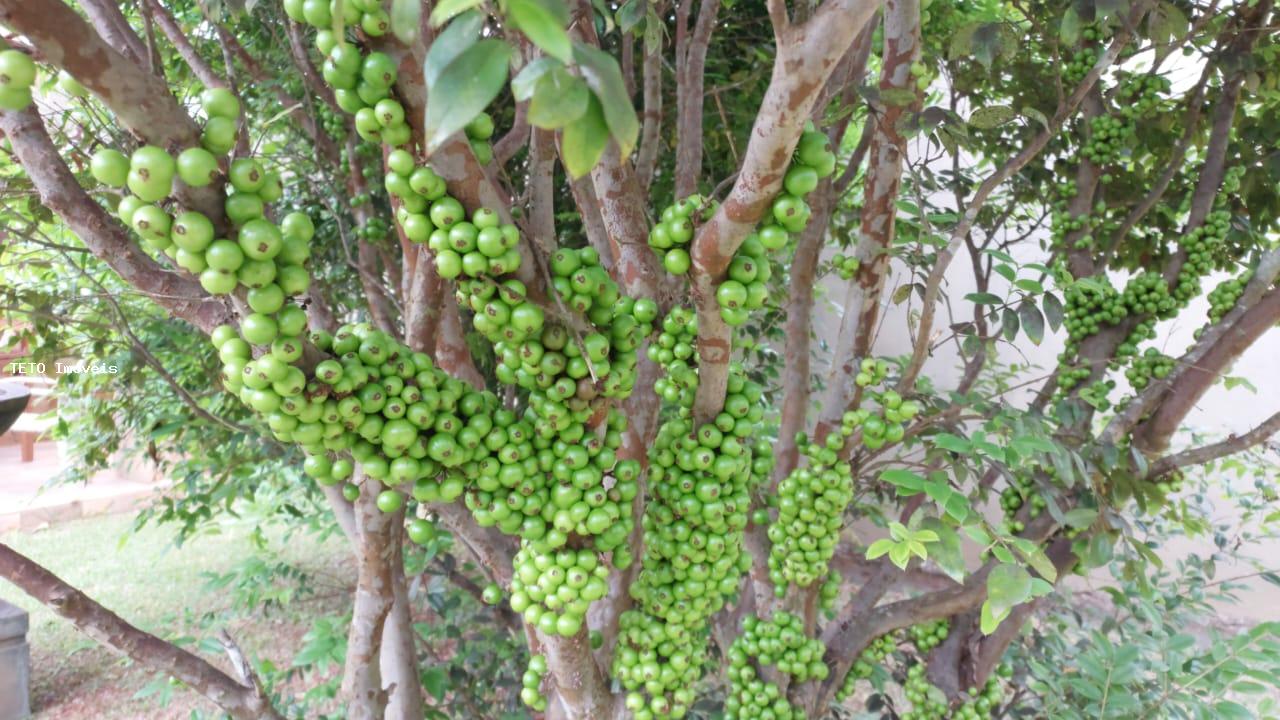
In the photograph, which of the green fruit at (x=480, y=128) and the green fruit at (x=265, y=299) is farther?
the green fruit at (x=480, y=128)

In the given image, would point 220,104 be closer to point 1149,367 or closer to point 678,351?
point 678,351

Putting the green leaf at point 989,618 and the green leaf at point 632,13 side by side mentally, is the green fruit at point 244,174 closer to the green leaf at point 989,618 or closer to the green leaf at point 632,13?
the green leaf at point 632,13

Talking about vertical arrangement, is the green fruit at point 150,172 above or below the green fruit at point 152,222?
above

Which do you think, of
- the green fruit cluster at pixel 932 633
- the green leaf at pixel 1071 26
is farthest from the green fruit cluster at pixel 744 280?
the green fruit cluster at pixel 932 633

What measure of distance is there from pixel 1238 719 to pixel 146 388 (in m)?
4.29

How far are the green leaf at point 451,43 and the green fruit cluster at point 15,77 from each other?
52 centimetres

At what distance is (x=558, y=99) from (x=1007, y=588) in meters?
1.25

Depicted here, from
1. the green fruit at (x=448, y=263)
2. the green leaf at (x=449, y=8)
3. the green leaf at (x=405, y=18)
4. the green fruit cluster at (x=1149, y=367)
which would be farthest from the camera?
the green fruit cluster at (x=1149, y=367)

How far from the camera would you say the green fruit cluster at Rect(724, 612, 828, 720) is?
7.06ft

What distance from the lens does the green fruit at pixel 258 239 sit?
90 cm

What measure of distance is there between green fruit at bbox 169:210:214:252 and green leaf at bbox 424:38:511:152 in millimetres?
505

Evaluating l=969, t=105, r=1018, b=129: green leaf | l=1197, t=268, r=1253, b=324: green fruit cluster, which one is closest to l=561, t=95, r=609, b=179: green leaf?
l=969, t=105, r=1018, b=129: green leaf

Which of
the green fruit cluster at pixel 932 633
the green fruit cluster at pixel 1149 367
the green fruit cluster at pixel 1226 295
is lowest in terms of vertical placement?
the green fruit cluster at pixel 932 633

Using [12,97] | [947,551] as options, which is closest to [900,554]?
[947,551]
